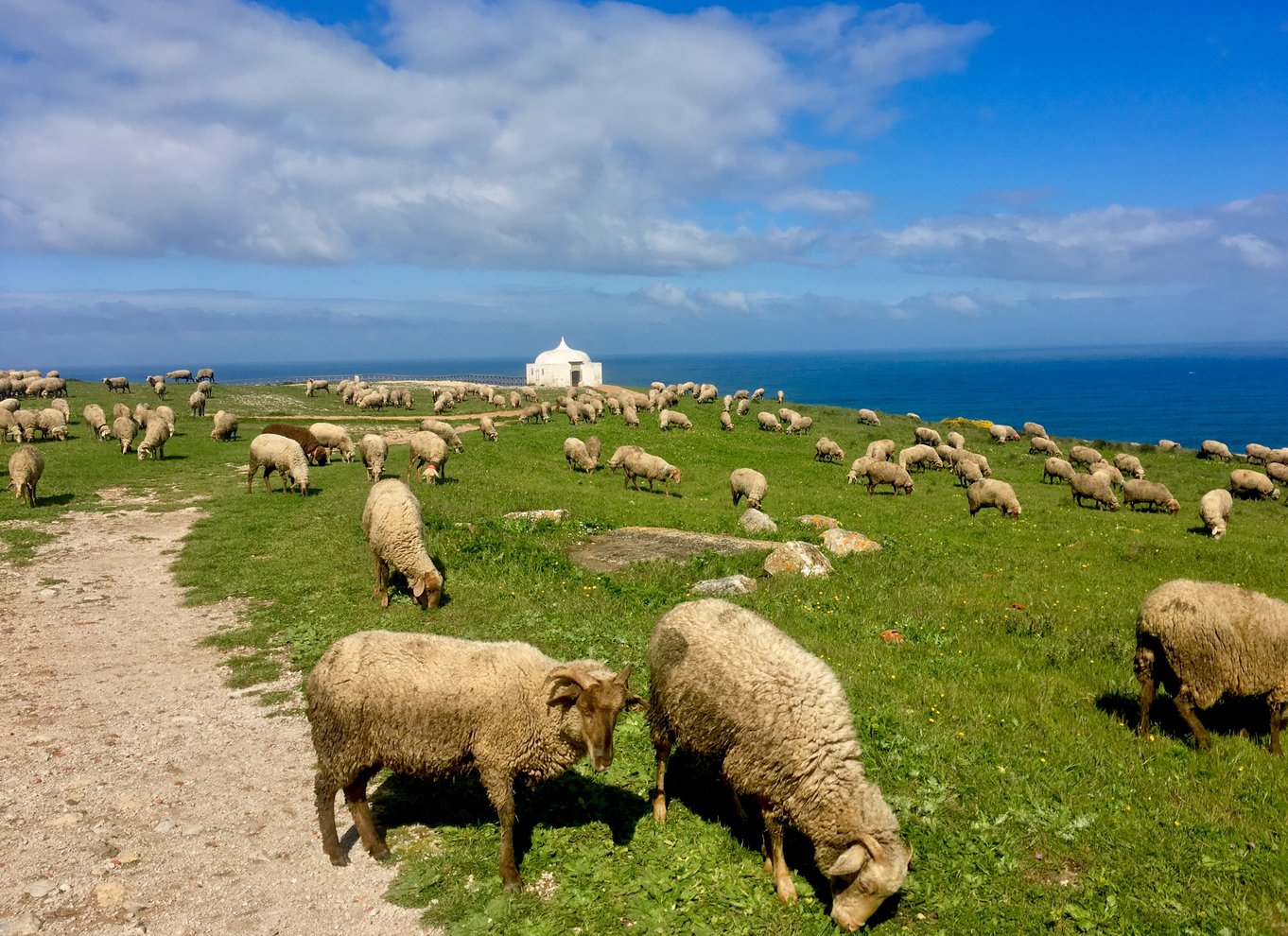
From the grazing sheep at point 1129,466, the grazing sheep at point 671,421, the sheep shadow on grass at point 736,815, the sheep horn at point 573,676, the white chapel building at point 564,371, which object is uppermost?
the white chapel building at point 564,371

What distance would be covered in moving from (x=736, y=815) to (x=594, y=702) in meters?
2.56

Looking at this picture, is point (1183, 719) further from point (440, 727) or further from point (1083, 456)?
point (1083, 456)

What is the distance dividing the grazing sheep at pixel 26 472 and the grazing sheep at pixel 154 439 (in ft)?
29.5

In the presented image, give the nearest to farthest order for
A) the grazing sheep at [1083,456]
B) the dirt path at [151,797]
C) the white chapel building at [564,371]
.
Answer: the dirt path at [151,797]
the grazing sheep at [1083,456]
the white chapel building at [564,371]

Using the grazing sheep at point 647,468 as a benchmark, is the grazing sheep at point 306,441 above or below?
above

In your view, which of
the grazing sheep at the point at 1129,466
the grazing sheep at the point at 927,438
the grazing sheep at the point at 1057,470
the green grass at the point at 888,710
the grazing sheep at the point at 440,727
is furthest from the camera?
the grazing sheep at the point at 927,438

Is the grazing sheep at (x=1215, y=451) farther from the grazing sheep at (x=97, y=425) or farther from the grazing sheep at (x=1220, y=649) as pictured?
the grazing sheep at (x=97, y=425)

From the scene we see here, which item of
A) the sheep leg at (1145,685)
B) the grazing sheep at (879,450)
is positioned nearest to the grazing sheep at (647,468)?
the grazing sheep at (879,450)

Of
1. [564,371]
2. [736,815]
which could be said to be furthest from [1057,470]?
[564,371]

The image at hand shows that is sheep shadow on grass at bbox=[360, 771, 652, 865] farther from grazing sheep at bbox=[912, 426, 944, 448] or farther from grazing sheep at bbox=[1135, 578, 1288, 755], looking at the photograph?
grazing sheep at bbox=[912, 426, 944, 448]

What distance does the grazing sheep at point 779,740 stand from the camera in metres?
6.39

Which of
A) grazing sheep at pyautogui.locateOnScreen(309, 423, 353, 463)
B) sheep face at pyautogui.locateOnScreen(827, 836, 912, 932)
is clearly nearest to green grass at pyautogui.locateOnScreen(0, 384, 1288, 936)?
sheep face at pyautogui.locateOnScreen(827, 836, 912, 932)

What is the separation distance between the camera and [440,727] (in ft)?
23.6

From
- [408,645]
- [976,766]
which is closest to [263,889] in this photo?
[408,645]
